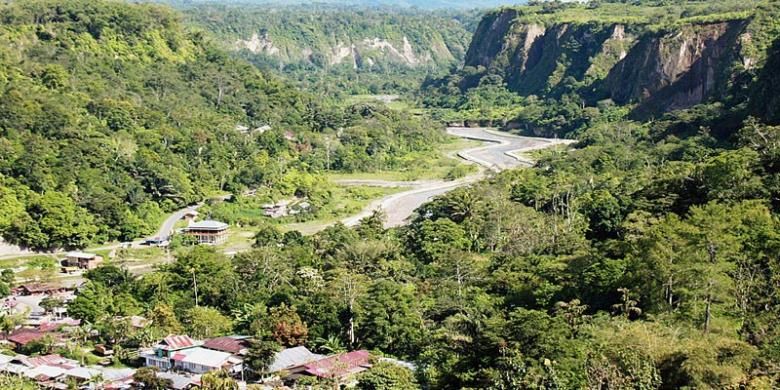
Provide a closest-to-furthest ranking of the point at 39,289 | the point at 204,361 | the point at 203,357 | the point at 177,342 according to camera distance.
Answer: the point at 204,361
the point at 203,357
the point at 177,342
the point at 39,289

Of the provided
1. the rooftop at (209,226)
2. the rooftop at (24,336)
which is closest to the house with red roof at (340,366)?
the rooftop at (24,336)

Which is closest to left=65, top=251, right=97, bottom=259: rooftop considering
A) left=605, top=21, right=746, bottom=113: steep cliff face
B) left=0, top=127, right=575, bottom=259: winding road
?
left=0, top=127, right=575, bottom=259: winding road

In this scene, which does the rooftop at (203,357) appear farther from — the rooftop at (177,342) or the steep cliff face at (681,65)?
the steep cliff face at (681,65)

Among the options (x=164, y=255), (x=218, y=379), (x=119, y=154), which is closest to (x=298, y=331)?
(x=218, y=379)

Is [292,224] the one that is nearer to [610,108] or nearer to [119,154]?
[119,154]

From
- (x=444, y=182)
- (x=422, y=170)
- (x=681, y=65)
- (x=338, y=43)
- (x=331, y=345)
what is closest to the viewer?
(x=331, y=345)

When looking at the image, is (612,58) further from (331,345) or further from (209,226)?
(331,345)

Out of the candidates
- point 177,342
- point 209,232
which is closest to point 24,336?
point 177,342

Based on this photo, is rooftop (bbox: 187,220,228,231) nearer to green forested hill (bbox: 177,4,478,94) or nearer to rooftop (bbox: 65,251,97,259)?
rooftop (bbox: 65,251,97,259)
